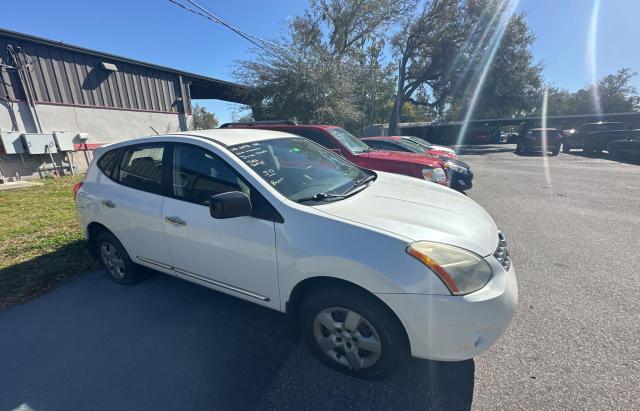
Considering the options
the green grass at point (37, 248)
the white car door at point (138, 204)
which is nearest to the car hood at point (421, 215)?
the white car door at point (138, 204)

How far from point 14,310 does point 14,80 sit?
396 inches

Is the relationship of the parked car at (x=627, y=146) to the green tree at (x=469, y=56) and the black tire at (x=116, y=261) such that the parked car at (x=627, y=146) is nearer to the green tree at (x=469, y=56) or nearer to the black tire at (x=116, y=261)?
the green tree at (x=469, y=56)

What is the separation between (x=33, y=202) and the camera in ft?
21.5

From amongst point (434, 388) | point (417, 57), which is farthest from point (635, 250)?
point (417, 57)

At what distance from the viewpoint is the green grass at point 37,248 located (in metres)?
3.25

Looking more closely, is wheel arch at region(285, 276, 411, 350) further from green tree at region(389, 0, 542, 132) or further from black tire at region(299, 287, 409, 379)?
green tree at region(389, 0, 542, 132)

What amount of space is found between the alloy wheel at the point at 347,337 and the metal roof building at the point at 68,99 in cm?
1167

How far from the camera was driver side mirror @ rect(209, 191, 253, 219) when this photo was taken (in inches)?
73.6

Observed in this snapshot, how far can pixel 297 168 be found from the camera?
2596 millimetres

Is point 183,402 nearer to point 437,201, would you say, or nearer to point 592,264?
point 437,201

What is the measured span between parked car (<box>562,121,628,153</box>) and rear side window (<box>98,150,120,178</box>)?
76.8 ft

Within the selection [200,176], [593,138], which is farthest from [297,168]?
[593,138]

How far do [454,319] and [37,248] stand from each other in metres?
5.40

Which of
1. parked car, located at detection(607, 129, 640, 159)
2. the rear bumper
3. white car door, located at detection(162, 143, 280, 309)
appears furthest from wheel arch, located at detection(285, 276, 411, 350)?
the rear bumper
